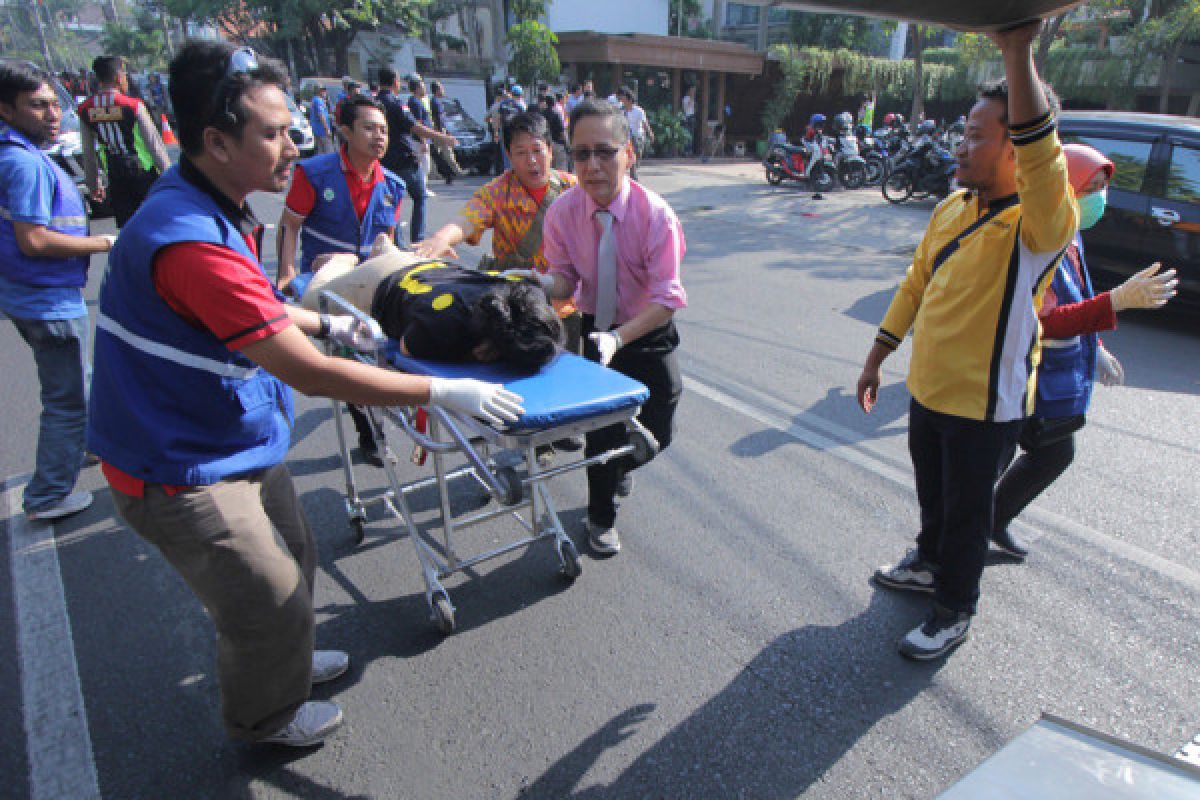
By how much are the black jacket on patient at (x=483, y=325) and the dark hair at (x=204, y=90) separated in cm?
83

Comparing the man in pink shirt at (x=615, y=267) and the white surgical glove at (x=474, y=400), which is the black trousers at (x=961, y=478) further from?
the white surgical glove at (x=474, y=400)

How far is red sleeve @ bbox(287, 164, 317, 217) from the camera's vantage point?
3611mm

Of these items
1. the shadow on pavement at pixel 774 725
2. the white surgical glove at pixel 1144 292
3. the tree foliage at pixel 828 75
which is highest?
the tree foliage at pixel 828 75

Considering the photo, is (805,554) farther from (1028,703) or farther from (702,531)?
(1028,703)

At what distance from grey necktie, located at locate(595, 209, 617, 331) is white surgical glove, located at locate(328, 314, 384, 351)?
36.7 inches

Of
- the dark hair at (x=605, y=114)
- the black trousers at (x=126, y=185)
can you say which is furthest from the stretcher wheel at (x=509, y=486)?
the black trousers at (x=126, y=185)

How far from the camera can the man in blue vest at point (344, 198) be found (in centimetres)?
357

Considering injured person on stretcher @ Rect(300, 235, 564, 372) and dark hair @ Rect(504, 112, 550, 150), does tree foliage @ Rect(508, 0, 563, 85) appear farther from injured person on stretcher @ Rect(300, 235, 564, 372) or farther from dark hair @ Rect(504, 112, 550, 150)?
injured person on stretcher @ Rect(300, 235, 564, 372)

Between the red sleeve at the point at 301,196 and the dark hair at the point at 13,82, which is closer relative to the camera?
the dark hair at the point at 13,82

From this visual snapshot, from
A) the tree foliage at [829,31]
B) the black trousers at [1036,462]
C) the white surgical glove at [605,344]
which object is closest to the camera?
the white surgical glove at [605,344]

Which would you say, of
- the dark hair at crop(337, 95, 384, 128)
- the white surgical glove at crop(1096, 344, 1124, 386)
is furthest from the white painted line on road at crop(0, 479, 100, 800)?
the white surgical glove at crop(1096, 344, 1124, 386)

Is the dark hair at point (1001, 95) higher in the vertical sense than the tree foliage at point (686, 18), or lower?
lower

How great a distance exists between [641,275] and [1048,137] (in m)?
1.52

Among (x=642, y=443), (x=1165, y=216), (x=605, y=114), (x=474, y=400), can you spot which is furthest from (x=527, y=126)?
(x=1165, y=216)
